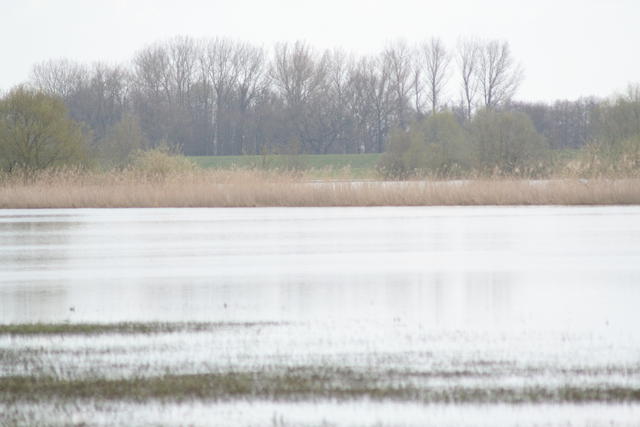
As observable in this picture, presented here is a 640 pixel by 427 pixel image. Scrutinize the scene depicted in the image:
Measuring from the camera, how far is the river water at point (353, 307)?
4.99 metres

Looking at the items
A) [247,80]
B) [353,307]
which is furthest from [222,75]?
[353,307]

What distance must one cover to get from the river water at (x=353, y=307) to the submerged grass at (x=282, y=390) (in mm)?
123

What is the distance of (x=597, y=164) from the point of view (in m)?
26.6

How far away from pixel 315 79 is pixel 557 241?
2574 inches

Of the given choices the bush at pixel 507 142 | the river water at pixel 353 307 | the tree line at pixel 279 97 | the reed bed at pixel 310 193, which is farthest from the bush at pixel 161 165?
the tree line at pixel 279 97

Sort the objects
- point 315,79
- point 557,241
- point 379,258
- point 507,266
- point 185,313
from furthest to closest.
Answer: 1. point 315,79
2. point 557,241
3. point 379,258
4. point 507,266
5. point 185,313

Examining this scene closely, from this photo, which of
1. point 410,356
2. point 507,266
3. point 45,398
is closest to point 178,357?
point 45,398

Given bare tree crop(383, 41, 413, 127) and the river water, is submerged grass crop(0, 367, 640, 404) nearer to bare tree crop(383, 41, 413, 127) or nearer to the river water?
the river water

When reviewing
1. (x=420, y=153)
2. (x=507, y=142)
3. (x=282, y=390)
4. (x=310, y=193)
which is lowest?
(x=282, y=390)

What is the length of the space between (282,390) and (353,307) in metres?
2.91

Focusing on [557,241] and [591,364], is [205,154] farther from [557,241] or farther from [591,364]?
[591,364]

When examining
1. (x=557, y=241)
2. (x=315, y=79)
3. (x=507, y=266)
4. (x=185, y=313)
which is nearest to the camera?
(x=185, y=313)

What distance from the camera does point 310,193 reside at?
25.6 meters

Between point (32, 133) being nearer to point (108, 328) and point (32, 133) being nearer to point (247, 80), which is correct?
point (108, 328)
